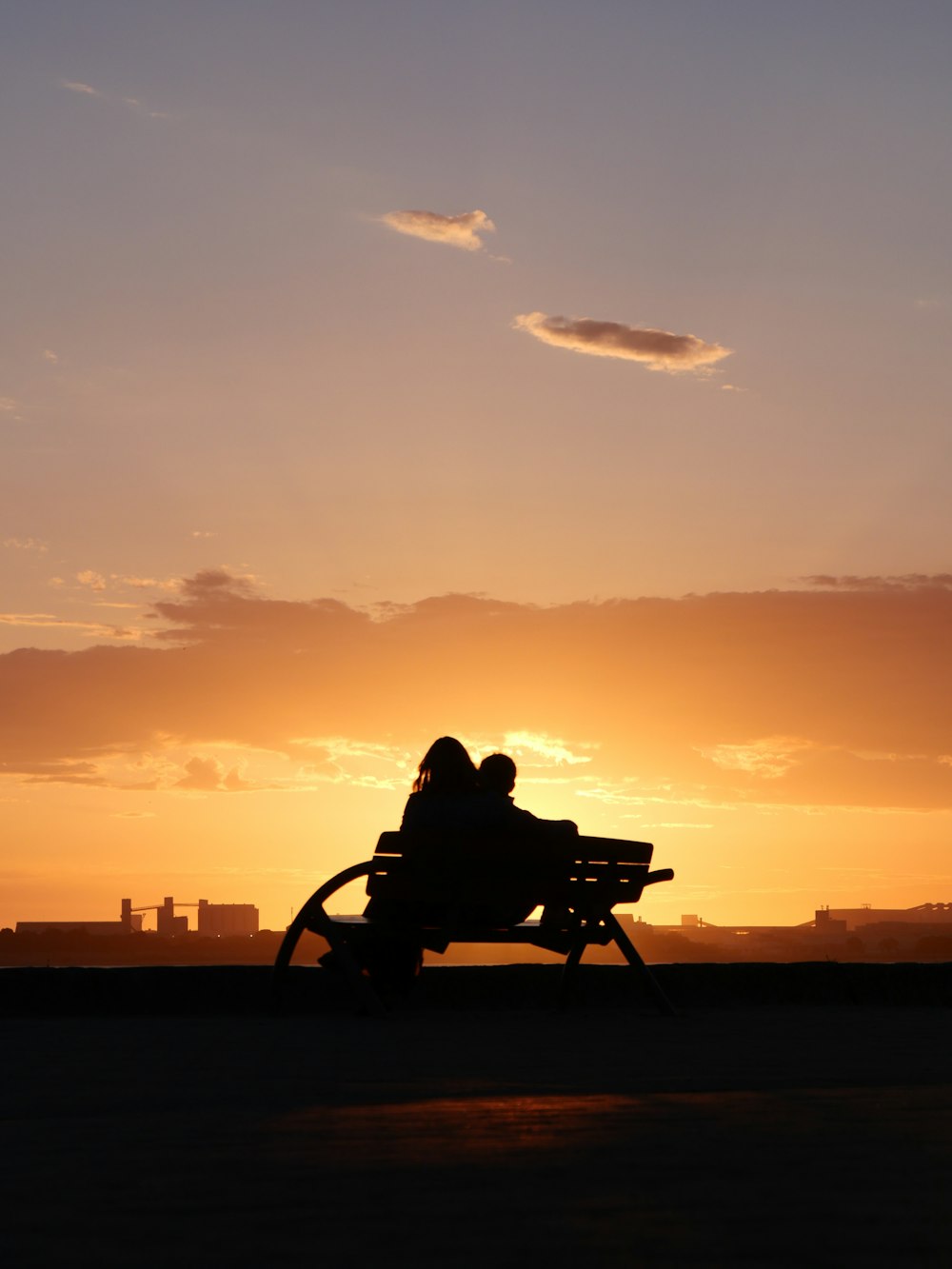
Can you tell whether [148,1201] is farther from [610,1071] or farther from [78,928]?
[78,928]

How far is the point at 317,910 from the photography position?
9.54m

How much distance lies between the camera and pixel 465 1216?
10.5 ft

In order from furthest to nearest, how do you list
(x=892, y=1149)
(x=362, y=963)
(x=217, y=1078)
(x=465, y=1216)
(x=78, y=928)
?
(x=78, y=928)
(x=362, y=963)
(x=217, y=1078)
(x=892, y=1149)
(x=465, y=1216)

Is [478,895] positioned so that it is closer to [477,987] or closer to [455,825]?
[455,825]

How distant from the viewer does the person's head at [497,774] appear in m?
9.83

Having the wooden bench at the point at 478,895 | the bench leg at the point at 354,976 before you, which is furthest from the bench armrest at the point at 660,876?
the bench leg at the point at 354,976

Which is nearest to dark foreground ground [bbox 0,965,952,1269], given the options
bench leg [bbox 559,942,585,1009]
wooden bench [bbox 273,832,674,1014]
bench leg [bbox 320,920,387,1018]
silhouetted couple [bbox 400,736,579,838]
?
bench leg [bbox 320,920,387,1018]

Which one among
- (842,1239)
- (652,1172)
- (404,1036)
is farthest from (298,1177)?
(404,1036)

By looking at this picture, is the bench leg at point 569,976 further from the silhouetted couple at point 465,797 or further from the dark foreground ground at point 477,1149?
the dark foreground ground at point 477,1149

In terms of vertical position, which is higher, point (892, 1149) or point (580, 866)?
point (580, 866)

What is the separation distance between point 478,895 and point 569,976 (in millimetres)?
991

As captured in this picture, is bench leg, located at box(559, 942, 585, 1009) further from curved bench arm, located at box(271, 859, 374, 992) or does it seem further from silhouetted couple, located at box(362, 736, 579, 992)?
curved bench arm, located at box(271, 859, 374, 992)

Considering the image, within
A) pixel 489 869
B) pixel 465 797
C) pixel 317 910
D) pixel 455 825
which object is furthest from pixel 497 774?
pixel 317 910

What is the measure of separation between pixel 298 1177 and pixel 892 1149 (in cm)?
135
